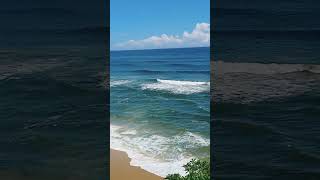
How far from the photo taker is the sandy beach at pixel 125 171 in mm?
8102

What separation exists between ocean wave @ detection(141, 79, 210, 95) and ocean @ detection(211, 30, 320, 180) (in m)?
15.0

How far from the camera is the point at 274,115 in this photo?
4.78 metres

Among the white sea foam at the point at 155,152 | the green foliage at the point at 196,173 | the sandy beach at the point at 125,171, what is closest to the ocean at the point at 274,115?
the green foliage at the point at 196,173

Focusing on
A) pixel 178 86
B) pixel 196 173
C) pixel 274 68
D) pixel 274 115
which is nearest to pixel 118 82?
pixel 178 86

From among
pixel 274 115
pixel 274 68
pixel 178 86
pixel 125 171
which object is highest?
pixel 274 68

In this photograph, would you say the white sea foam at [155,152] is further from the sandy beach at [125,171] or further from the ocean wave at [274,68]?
the ocean wave at [274,68]

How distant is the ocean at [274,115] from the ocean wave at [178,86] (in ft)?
49.1

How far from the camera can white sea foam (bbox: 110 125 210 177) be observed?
29.1 feet

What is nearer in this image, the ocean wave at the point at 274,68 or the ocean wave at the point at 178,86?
the ocean wave at the point at 274,68

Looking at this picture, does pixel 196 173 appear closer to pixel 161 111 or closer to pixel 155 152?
pixel 155 152

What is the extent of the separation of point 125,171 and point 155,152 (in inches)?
73.7

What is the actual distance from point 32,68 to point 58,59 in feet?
1.28

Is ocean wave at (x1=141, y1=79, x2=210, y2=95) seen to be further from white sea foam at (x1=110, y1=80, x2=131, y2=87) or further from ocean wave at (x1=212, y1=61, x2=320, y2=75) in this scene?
ocean wave at (x1=212, y1=61, x2=320, y2=75)

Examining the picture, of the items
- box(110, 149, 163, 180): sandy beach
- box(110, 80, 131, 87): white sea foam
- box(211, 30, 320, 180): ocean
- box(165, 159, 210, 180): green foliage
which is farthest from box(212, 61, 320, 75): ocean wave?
box(110, 80, 131, 87): white sea foam
